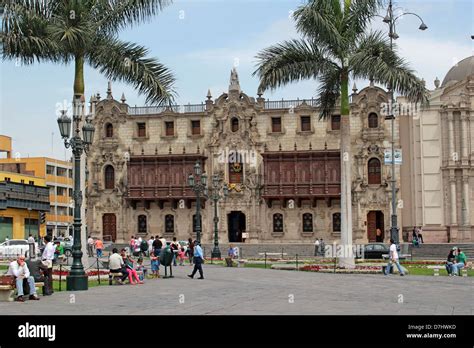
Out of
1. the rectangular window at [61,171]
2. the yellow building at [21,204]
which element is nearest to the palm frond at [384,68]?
the yellow building at [21,204]

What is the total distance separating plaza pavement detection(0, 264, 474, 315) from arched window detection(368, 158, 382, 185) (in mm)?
28593

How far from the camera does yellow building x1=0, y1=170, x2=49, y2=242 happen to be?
196 feet

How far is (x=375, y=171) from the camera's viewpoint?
5338 centimetres

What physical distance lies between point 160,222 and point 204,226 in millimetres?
3651

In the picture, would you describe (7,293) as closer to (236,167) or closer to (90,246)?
(90,246)

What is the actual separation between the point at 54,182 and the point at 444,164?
39895mm

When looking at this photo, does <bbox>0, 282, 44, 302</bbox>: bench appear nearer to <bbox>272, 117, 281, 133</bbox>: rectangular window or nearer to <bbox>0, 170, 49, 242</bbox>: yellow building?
<bbox>272, 117, 281, 133</bbox>: rectangular window

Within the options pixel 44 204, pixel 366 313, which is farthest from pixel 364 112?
pixel 366 313

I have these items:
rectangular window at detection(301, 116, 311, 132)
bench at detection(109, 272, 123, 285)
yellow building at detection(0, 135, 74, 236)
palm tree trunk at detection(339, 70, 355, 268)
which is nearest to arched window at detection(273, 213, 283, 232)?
rectangular window at detection(301, 116, 311, 132)

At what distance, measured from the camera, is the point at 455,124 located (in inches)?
2019

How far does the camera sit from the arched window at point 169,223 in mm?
56406

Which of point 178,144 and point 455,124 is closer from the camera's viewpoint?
point 455,124

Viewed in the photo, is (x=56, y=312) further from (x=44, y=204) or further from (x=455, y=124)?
(x=44, y=204)

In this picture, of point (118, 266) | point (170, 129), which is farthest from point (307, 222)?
point (118, 266)
